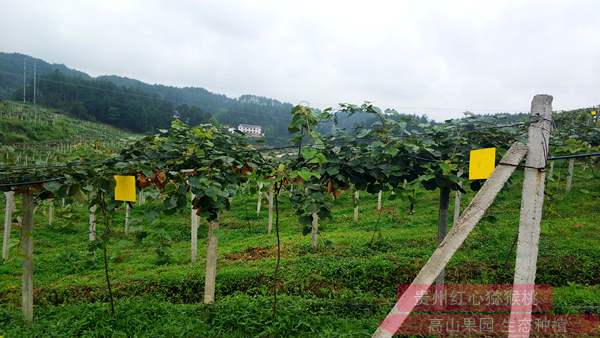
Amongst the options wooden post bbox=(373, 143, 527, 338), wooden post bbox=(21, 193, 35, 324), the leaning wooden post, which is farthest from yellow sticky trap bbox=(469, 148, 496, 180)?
wooden post bbox=(21, 193, 35, 324)

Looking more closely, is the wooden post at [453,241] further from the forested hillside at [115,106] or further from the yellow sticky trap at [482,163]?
the forested hillside at [115,106]

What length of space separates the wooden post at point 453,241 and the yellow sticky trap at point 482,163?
10 cm

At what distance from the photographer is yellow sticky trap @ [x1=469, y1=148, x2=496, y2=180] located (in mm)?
2711

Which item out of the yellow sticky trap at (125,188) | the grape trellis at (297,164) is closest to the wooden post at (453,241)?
the grape trellis at (297,164)

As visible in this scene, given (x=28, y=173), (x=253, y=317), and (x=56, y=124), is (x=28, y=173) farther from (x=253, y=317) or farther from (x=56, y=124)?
(x=56, y=124)

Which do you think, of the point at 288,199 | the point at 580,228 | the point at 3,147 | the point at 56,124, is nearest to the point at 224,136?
the point at 288,199

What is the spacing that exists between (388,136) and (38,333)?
164 inches

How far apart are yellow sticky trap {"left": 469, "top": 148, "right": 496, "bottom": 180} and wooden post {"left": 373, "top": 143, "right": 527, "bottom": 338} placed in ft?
0.32

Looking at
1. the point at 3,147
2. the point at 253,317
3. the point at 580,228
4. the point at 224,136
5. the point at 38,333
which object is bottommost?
the point at 38,333

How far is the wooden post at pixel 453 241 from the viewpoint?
100 inches

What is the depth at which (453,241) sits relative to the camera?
2.56m

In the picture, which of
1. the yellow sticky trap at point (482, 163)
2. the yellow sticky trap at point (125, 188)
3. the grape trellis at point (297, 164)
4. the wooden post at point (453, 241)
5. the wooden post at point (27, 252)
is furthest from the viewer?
the wooden post at point (27, 252)

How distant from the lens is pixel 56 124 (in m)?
35.5

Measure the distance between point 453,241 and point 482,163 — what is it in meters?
0.66
